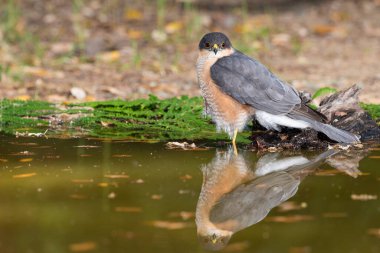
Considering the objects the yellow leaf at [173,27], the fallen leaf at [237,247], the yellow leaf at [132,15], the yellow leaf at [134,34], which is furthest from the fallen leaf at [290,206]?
the yellow leaf at [132,15]

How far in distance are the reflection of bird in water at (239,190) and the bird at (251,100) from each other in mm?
273

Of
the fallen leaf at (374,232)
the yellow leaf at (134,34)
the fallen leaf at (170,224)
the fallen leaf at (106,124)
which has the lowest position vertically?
the fallen leaf at (374,232)

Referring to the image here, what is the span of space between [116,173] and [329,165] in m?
1.39

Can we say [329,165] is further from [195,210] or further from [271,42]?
[271,42]

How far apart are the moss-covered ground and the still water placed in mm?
466

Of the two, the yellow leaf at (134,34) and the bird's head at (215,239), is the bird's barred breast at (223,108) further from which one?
the yellow leaf at (134,34)

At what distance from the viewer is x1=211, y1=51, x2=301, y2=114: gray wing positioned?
6023mm

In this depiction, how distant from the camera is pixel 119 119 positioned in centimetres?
704

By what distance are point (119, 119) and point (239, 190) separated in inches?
97.3

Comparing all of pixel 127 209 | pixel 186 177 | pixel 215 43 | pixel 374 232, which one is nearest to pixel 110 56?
pixel 215 43

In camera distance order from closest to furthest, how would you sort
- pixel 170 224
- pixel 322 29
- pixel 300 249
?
pixel 300 249, pixel 170 224, pixel 322 29

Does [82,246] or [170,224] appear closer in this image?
[82,246]

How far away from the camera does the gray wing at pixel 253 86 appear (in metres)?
6.02

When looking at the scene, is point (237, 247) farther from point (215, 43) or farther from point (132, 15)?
point (132, 15)
